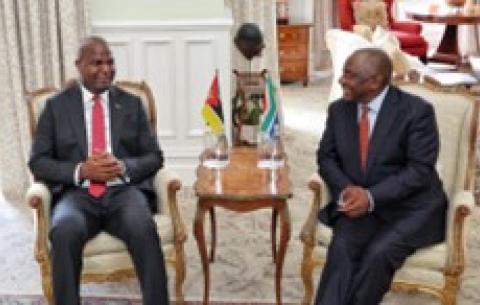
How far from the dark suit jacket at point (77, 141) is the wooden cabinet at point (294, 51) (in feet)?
14.2

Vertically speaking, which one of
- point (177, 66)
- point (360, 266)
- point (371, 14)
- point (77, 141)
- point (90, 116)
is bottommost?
point (360, 266)

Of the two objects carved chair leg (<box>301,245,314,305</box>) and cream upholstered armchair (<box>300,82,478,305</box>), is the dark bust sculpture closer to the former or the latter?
cream upholstered armchair (<box>300,82,478,305</box>)

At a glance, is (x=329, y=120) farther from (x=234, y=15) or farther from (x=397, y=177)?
(x=234, y=15)

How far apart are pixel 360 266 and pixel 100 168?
112cm

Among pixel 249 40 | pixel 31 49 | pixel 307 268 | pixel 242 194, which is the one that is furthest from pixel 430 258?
pixel 31 49

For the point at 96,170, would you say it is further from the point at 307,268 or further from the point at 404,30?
the point at 404,30

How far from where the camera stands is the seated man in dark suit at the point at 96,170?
2.97 meters

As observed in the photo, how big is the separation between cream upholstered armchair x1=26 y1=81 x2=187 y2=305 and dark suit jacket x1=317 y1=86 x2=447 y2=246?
656mm

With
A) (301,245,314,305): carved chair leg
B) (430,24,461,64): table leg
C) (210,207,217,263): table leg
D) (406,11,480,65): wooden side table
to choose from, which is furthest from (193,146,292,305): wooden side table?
(430,24,461,64): table leg

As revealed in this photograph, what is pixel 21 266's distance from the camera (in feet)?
12.4

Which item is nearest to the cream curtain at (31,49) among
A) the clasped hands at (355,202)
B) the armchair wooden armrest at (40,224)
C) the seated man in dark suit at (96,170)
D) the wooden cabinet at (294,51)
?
the seated man in dark suit at (96,170)

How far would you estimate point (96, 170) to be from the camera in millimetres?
3104

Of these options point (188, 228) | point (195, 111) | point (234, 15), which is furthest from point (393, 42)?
point (188, 228)

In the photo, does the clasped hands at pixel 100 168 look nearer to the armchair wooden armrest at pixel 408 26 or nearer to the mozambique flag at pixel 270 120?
the mozambique flag at pixel 270 120
